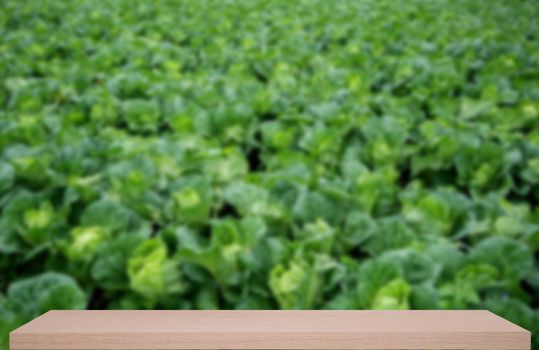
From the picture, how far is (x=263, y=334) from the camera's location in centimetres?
37

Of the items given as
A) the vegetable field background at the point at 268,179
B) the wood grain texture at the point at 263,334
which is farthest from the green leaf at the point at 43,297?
the wood grain texture at the point at 263,334

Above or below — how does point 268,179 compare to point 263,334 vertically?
below

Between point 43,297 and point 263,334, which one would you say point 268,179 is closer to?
point 43,297

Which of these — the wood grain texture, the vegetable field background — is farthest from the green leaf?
the wood grain texture

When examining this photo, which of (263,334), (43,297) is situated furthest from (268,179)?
(263,334)

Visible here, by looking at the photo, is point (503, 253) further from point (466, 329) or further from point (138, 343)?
point (138, 343)

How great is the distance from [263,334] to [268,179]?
1.24 metres

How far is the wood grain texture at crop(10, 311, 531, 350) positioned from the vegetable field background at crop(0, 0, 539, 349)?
0.67m

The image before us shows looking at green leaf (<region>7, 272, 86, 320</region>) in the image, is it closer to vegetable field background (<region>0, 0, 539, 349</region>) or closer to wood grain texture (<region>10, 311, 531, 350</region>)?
vegetable field background (<region>0, 0, 539, 349</region>)

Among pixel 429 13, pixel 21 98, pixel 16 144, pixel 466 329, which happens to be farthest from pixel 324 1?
pixel 466 329

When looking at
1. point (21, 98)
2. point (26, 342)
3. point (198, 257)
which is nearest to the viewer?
point (26, 342)

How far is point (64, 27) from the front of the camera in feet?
14.5

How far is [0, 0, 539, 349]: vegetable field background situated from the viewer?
4.07 ft

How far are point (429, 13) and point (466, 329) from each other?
5.72 metres
